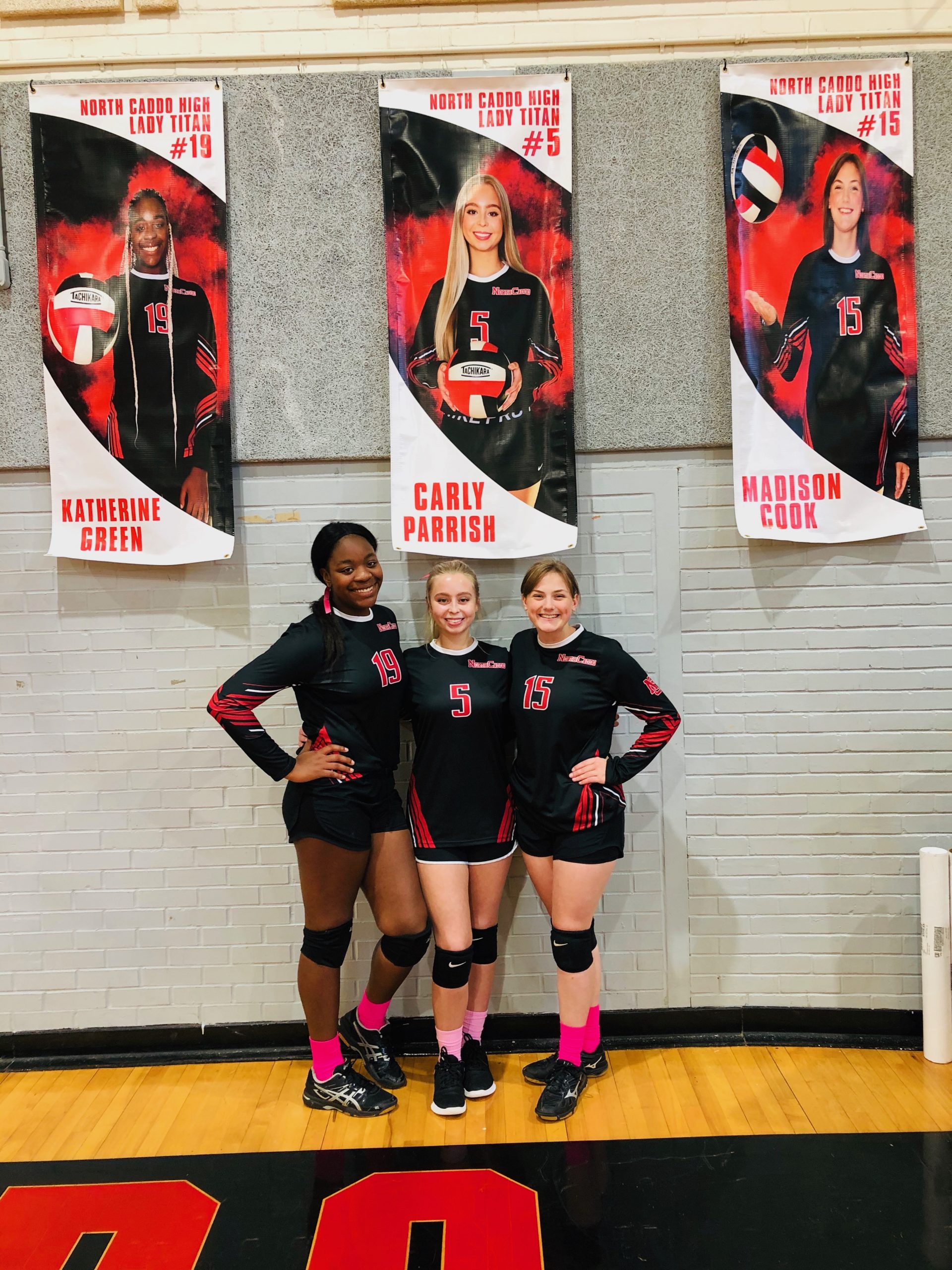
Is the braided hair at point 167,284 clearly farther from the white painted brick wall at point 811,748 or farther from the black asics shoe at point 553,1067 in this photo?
the black asics shoe at point 553,1067

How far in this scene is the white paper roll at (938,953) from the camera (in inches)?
125

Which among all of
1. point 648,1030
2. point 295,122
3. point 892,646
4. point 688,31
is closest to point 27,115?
point 295,122

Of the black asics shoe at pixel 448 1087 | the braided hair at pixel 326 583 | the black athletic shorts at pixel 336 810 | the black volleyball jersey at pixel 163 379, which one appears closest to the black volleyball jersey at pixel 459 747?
the black athletic shorts at pixel 336 810

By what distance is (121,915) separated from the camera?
3.38m

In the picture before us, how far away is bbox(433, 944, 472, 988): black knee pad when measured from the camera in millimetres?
2953

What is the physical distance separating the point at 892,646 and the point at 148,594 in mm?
2738

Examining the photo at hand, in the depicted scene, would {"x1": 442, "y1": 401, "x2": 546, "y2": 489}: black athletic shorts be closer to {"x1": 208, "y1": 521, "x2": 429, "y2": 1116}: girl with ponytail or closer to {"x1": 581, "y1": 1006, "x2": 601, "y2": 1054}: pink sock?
{"x1": 208, "y1": 521, "x2": 429, "y2": 1116}: girl with ponytail

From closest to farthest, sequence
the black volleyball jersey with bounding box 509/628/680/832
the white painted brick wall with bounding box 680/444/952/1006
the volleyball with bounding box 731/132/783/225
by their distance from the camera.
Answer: the black volleyball jersey with bounding box 509/628/680/832 < the volleyball with bounding box 731/132/783/225 < the white painted brick wall with bounding box 680/444/952/1006

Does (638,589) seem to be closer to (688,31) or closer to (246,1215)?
(688,31)

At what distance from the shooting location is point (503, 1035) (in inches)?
132

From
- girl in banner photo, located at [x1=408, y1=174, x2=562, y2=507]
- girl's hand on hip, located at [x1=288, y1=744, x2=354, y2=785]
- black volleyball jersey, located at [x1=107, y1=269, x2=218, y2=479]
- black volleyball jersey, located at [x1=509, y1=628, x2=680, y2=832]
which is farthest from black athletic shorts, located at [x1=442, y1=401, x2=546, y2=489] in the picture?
girl's hand on hip, located at [x1=288, y1=744, x2=354, y2=785]

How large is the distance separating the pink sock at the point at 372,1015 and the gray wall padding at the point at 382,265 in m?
1.94

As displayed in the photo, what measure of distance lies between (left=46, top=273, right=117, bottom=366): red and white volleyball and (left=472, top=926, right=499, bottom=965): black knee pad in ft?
8.00

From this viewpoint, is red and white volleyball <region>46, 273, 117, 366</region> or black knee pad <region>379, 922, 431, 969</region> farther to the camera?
red and white volleyball <region>46, 273, 117, 366</region>
